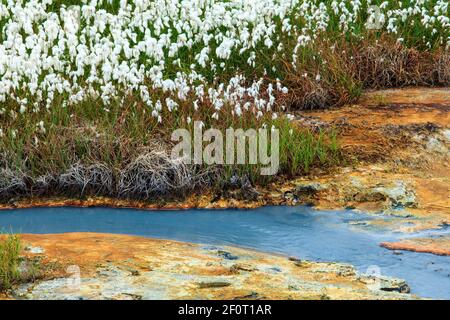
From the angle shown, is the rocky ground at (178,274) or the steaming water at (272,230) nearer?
the rocky ground at (178,274)

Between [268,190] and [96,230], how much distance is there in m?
2.15

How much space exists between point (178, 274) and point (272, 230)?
2.37m

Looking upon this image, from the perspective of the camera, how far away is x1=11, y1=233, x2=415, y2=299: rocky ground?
5.89 m

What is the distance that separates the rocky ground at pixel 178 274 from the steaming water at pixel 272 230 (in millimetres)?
438

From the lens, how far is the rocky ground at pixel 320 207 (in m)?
6.07

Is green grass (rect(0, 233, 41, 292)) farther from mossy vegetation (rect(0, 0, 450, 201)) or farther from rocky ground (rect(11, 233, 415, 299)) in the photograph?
mossy vegetation (rect(0, 0, 450, 201))

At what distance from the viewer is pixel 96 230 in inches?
345

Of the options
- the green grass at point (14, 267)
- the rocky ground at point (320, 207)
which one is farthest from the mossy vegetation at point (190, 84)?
the green grass at point (14, 267)

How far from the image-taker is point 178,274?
6387 millimetres

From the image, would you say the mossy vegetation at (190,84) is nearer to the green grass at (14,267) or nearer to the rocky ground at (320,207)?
the rocky ground at (320,207)

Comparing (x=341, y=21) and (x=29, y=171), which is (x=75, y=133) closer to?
(x=29, y=171)

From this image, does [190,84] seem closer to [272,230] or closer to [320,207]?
[320,207]
